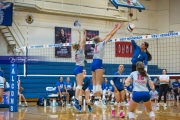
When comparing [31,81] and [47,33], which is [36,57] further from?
[47,33]

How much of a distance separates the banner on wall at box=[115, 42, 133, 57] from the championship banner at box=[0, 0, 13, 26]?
7.13 m

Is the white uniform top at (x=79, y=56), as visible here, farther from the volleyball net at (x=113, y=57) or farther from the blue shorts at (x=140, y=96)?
the volleyball net at (x=113, y=57)

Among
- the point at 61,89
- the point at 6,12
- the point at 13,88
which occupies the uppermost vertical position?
the point at 6,12

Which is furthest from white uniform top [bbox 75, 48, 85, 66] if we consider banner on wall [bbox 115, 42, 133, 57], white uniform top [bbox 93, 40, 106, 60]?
banner on wall [bbox 115, 42, 133, 57]

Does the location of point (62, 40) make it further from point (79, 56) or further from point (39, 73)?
point (79, 56)

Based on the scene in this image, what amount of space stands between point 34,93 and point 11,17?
4.29 meters

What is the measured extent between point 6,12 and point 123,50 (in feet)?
26.1

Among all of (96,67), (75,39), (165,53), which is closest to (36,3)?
(75,39)

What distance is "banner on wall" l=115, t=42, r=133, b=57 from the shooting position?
2216 cm

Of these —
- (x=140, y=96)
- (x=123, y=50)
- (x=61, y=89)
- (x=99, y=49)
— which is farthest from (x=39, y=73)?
(x=140, y=96)

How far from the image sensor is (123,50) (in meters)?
22.5

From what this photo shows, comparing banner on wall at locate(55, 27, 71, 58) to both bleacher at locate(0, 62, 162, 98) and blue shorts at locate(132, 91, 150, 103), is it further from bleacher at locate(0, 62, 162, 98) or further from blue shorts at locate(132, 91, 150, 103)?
blue shorts at locate(132, 91, 150, 103)

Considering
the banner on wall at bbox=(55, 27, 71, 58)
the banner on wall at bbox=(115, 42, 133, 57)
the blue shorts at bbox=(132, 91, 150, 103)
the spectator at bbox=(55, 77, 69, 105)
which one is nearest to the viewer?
the blue shorts at bbox=(132, 91, 150, 103)

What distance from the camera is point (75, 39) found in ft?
72.7
